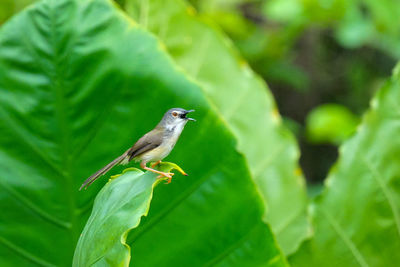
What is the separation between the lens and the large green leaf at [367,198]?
3.65 feet

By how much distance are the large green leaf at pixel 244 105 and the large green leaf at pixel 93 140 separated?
17.0 inches

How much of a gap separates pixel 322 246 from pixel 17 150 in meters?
0.61

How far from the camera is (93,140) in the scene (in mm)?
907

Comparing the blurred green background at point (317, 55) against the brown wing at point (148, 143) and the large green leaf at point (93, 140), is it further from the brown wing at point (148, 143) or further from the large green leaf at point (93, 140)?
the brown wing at point (148, 143)

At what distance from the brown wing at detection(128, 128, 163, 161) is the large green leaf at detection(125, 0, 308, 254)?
703 millimetres

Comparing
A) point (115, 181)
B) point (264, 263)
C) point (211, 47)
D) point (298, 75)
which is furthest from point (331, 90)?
point (115, 181)

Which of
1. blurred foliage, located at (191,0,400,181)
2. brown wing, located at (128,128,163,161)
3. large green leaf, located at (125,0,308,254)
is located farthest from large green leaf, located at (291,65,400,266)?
blurred foliage, located at (191,0,400,181)

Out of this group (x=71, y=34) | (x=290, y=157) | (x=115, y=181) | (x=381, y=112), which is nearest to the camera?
(x=115, y=181)

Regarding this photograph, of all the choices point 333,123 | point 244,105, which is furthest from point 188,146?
point 333,123

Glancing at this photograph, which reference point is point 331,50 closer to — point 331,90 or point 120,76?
point 331,90

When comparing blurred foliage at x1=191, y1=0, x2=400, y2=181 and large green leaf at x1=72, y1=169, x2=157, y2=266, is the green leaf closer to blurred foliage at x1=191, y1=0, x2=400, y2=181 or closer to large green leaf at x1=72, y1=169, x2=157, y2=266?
large green leaf at x1=72, y1=169, x2=157, y2=266

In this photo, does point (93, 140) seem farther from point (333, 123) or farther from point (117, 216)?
point (333, 123)

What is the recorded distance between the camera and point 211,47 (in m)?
1.44

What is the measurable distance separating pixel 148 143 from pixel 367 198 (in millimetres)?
636
